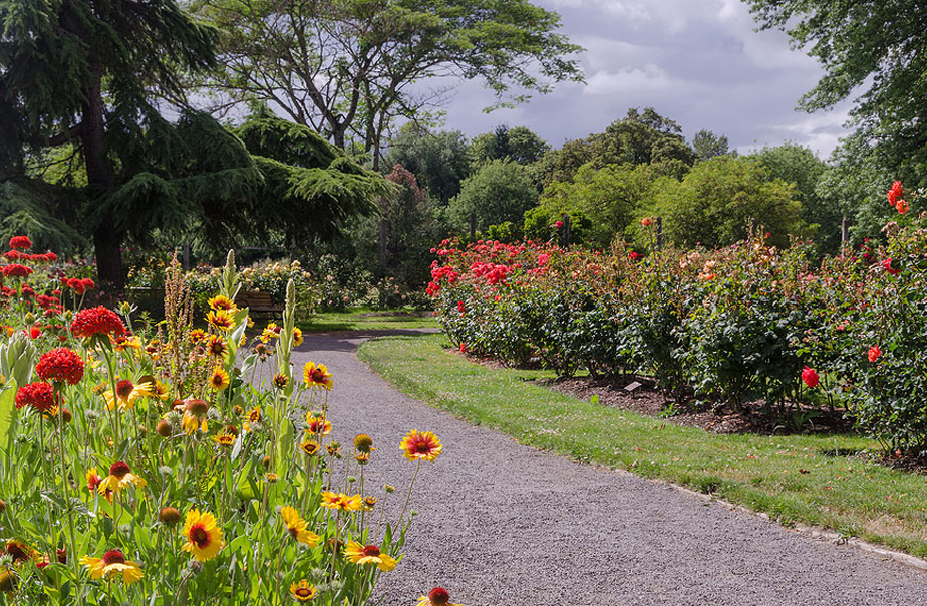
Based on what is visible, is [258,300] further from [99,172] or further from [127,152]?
[99,172]

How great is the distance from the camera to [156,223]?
42.8ft

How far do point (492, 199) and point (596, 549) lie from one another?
112ft

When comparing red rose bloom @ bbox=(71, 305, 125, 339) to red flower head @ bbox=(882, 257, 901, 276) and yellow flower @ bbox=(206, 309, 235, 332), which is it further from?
red flower head @ bbox=(882, 257, 901, 276)

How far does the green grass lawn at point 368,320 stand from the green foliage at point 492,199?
51.2 ft

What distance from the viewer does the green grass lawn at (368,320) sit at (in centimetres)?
1581

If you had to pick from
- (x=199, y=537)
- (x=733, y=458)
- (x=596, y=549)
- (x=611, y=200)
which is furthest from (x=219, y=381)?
(x=611, y=200)

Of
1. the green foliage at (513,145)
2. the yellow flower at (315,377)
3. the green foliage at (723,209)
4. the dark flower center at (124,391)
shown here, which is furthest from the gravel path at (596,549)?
the green foliage at (513,145)

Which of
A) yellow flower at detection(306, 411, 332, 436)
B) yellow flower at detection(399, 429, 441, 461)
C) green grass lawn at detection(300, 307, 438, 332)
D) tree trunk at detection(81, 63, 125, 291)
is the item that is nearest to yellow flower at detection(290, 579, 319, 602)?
yellow flower at detection(399, 429, 441, 461)

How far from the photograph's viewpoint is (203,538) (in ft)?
4.44

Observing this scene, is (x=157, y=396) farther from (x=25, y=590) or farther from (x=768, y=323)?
(x=768, y=323)

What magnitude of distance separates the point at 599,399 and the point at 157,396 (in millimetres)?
5406

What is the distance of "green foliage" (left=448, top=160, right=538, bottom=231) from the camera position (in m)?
36.7

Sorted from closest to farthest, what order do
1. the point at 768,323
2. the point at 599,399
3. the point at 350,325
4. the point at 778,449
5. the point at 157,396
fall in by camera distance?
the point at 157,396 < the point at 778,449 < the point at 768,323 < the point at 599,399 < the point at 350,325

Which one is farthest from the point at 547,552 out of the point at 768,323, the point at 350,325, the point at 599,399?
the point at 350,325
